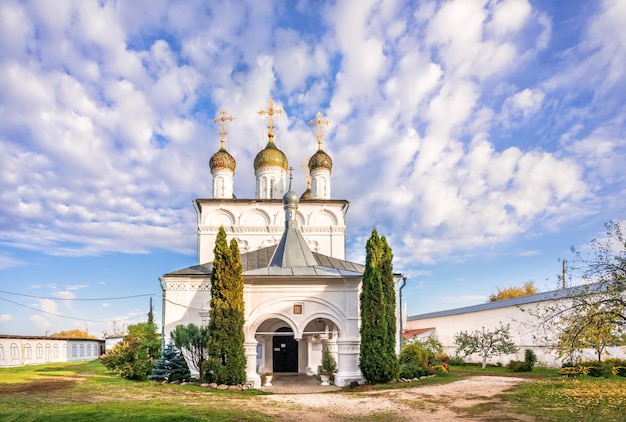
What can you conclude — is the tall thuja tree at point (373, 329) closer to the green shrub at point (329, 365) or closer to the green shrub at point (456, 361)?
the green shrub at point (329, 365)

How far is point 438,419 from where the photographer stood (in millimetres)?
8398

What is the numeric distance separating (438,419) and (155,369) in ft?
27.7

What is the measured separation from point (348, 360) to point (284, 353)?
409cm

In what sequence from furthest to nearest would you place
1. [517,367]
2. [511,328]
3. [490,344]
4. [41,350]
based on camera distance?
[41,350]
[511,328]
[490,344]
[517,367]

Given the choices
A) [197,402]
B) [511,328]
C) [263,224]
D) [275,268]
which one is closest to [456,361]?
[511,328]

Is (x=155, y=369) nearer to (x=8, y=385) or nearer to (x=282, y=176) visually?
(x=8, y=385)

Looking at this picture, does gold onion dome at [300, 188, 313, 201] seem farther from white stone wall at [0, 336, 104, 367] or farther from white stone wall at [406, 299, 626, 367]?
white stone wall at [0, 336, 104, 367]

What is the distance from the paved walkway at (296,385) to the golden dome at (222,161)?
10.1 metres

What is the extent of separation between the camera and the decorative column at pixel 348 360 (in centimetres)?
1316

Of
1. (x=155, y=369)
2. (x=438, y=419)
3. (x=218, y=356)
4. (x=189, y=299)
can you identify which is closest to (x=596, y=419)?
(x=438, y=419)

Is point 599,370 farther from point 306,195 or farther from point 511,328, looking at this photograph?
point 306,195

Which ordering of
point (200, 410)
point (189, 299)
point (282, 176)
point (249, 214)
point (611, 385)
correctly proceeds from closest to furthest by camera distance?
point (611, 385), point (200, 410), point (189, 299), point (249, 214), point (282, 176)

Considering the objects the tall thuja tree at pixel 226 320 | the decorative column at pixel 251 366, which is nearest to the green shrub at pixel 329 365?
the decorative column at pixel 251 366

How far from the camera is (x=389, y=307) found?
1372 cm
